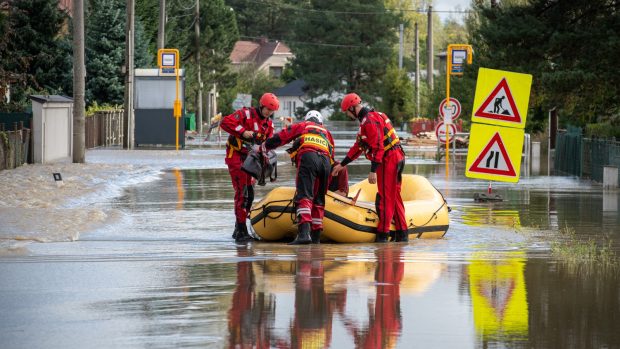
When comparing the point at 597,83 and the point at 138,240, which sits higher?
the point at 597,83

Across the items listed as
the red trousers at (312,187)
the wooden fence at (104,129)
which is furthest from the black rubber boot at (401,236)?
the wooden fence at (104,129)

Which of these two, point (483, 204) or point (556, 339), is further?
point (483, 204)

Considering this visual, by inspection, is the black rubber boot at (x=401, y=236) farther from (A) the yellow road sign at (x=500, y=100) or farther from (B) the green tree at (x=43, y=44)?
(B) the green tree at (x=43, y=44)

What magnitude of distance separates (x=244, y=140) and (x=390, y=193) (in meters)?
1.96

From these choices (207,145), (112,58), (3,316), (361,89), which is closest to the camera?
(3,316)

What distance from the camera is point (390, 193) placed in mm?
15812

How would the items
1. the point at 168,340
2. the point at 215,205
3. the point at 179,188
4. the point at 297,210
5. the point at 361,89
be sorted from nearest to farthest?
the point at 168,340 → the point at 297,210 → the point at 215,205 → the point at 179,188 → the point at 361,89

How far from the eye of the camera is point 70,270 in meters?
12.7

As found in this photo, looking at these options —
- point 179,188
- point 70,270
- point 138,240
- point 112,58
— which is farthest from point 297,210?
point 112,58

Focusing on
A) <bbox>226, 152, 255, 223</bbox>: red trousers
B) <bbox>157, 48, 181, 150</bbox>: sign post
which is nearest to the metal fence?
<bbox>226, 152, 255, 223</bbox>: red trousers

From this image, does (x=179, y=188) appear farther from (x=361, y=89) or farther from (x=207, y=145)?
(x=361, y=89)

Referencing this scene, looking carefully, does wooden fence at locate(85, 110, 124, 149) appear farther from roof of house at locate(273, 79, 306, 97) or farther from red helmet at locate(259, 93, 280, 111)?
roof of house at locate(273, 79, 306, 97)

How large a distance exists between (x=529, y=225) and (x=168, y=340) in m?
10.1

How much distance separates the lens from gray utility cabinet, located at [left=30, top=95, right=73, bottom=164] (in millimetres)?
33844
